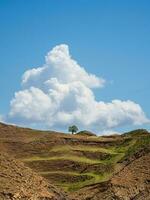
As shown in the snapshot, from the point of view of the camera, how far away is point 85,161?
230 feet

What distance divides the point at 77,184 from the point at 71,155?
12682 mm

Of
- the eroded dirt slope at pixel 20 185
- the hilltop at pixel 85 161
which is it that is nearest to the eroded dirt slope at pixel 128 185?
the hilltop at pixel 85 161

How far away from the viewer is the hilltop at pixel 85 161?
4269 cm

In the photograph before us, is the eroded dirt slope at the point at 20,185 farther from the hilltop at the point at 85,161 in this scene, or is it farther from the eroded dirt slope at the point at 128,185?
the hilltop at the point at 85,161

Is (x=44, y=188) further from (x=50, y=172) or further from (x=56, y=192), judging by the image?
(x=50, y=172)

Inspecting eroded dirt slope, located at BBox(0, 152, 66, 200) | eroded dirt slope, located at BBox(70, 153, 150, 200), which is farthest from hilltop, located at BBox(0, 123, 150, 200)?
eroded dirt slope, located at BBox(0, 152, 66, 200)

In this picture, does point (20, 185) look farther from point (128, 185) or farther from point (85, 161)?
point (85, 161)

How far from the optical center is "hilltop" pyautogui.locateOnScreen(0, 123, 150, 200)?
4269 centimetres

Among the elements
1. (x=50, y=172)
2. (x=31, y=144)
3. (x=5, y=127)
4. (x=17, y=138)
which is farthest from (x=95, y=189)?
(x=5, y=127)

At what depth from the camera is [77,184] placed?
60.0 m

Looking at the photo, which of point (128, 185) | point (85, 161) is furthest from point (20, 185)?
point (85, 161)

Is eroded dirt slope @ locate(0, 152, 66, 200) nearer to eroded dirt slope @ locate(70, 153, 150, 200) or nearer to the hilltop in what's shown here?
eroded dirt slope @ locate(70, 153, 150, 200)

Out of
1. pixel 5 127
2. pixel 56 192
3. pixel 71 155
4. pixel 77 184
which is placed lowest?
pixel 56 192

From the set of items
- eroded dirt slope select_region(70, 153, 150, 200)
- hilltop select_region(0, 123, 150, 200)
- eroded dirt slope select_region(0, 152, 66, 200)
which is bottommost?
eroded dirt slope select_region(0, 152, 66, 200)
